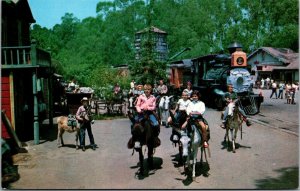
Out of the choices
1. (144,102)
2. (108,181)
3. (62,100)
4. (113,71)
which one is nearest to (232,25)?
(144,102)

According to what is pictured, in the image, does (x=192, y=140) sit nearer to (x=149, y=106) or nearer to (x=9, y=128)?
(x=149, y=106)

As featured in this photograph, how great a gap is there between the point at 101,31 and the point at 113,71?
6.75 m

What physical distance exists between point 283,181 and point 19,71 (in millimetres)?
8688

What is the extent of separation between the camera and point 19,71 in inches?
476

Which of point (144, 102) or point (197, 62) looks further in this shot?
point (197, 62)

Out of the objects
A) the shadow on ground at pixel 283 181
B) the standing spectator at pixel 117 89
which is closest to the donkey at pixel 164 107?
the standing spectator at pixel 117 89

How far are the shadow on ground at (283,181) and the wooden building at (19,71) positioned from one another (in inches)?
278

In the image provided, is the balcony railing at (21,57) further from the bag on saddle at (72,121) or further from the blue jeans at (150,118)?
the blue jeans at (150,118)

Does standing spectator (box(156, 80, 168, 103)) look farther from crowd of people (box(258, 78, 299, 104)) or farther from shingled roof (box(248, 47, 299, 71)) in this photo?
crowd of people (box(258, 78, 299, 104))

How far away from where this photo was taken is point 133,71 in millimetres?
17422

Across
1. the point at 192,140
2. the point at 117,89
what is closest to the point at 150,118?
the point at 192,140

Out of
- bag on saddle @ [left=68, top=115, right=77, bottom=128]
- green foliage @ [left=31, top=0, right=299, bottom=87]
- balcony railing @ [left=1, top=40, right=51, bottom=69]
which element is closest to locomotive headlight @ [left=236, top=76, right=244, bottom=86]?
green foliage @ [left=31, top=0, right=299, bottom=87]

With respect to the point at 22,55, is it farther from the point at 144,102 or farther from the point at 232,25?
the point at 232,25

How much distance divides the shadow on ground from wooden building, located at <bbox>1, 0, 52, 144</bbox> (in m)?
7.06
